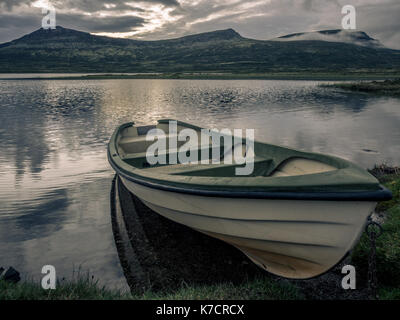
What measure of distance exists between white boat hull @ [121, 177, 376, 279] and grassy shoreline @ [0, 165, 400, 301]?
44cm

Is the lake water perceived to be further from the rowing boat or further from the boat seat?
the boat seat

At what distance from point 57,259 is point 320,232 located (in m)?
5.20

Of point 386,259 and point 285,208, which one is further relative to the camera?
point 386,259

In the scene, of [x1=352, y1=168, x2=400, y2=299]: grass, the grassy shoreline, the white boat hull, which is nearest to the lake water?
the grassy shoreline

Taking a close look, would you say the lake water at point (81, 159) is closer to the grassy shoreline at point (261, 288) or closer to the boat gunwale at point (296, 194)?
the grassy shoreline at point (261, 288)

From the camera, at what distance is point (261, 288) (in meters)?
4.59

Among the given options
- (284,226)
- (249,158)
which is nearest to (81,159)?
(249,158)

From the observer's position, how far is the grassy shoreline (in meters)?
4.13

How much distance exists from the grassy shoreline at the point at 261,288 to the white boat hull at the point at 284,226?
444 millimetres

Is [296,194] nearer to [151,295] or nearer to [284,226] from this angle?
[284,226]

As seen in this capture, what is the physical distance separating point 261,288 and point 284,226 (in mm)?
1084

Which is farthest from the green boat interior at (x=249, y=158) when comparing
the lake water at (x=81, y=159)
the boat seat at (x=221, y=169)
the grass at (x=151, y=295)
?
the grass at (x=151, y=295)

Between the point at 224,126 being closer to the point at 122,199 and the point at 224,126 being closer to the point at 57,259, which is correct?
the point at 122,199
